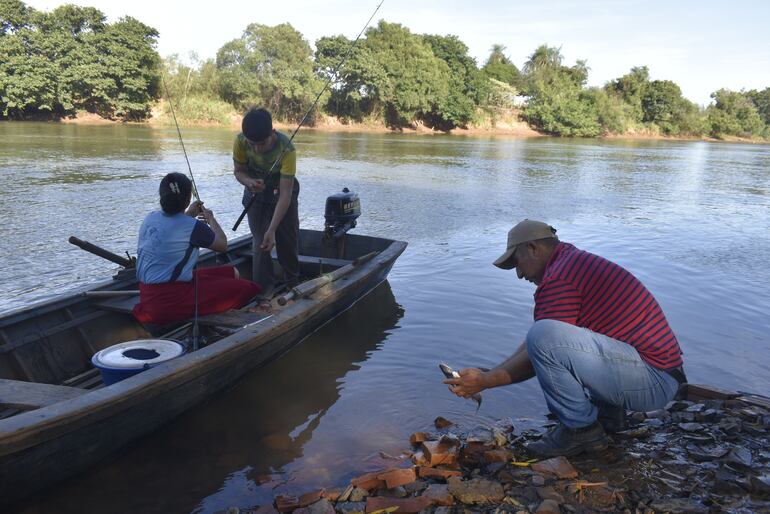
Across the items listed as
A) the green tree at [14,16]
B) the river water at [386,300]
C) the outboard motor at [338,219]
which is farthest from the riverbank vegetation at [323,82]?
the outboard motor at [338,219]

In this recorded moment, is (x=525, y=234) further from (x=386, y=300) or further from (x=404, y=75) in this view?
(x=404, y=75)

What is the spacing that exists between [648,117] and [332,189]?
65.7 metres

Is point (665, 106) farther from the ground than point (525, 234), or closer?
farther from the ground

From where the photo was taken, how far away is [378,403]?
175 inches

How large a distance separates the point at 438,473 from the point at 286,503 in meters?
0.84

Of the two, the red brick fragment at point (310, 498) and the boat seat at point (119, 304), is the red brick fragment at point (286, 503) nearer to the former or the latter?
the red brick fragment at point (310, 498)

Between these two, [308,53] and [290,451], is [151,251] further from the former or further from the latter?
[308,53]

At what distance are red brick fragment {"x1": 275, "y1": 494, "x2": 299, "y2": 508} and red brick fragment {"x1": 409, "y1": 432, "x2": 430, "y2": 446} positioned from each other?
0.98 meters

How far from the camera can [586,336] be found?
111 inches

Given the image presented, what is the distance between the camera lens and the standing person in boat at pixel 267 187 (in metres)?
4.91

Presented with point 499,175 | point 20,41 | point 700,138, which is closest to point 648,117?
point 700,138

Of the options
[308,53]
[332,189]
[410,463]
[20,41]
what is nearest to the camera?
[410,463]

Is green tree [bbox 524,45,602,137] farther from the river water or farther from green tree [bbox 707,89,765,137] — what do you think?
the river water

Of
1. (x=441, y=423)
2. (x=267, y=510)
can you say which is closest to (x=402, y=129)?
(x=441, y=423)
